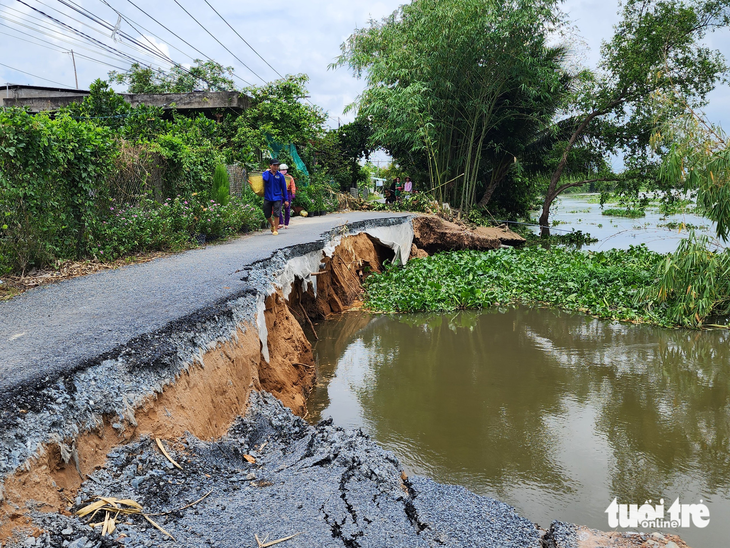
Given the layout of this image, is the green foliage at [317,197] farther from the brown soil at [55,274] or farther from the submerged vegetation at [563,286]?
the brown soil at [55,274]

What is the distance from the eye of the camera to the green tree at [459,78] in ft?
50.1

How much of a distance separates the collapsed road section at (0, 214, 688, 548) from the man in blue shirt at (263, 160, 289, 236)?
5.67 meters

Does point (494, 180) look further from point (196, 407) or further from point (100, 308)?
point (196, 407)

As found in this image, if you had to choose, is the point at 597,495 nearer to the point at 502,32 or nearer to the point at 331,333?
the point at 331,333

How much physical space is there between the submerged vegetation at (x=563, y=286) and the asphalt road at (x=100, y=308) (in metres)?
3.84

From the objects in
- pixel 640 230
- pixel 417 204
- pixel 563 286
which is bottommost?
pixel 640 230

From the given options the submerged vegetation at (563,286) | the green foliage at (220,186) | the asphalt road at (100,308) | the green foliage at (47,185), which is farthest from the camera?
the green foliage at (220,186)

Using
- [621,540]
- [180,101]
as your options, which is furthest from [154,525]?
[180,101]

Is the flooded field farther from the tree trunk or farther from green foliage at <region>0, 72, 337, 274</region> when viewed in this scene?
green foliage at <region>0, 72, 337, 274</region>

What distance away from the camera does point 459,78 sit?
1672 cm

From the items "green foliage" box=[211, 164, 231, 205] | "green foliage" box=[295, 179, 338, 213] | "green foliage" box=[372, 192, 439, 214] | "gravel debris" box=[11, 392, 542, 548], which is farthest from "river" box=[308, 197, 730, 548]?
"green foliage" box=[372, 192, 439, 214]

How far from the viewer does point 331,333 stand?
8.70 meters

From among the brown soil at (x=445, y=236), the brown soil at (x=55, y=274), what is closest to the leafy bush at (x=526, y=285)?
the brown soil at (x=445, y=236)

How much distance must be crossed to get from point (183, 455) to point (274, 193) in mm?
8095
